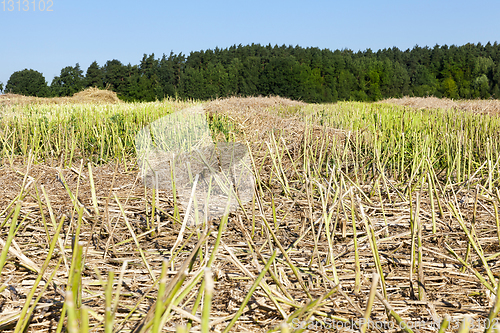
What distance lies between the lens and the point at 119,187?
242 centimetres

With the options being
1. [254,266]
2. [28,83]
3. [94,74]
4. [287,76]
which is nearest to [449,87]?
[287,76]

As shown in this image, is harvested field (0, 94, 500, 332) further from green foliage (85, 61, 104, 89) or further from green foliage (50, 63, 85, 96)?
green foliage (85, 61, 104, 89)

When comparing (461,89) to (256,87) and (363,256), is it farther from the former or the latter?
(363,256)

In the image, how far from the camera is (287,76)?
22.7 m

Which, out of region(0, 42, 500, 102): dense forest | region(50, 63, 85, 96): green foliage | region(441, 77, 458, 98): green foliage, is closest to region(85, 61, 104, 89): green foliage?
region(0, 42, 500, 102): dense forest

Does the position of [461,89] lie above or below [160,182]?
above

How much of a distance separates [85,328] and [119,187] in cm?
211

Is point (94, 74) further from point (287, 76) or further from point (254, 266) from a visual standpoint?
point (254, 266)

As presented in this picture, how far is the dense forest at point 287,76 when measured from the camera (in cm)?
2294

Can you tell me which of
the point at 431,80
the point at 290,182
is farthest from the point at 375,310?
the point at 431,80

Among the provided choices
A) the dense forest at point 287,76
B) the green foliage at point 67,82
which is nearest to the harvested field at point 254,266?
the dense forest at point 287,76

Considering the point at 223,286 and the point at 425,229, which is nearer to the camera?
the point at 223,286

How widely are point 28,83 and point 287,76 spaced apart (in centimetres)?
1811

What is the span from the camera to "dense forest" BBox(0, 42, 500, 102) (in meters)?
22.9
